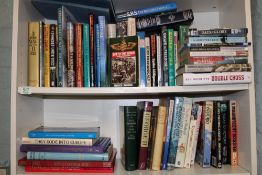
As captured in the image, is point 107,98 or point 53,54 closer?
point 53,54

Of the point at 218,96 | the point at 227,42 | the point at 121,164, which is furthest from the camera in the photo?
the point at 218,96

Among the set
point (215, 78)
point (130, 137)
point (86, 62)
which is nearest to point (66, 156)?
point (130, 137)

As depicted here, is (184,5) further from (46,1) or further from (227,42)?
(46,1)

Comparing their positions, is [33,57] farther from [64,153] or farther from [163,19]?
[163,19]

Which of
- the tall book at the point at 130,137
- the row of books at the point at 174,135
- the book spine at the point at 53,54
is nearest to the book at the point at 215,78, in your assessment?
the row of books at the point at 174,135

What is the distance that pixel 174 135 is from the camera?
33.4 inches

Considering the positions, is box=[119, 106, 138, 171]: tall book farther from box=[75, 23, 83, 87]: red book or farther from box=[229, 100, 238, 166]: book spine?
box=[229, 100, 238, 166]: book spine

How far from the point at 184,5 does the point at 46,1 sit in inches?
21.3

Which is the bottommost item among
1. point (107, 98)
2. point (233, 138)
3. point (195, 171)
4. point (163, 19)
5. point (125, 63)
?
point (195, 171)

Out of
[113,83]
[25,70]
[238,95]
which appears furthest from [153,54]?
[25,70]

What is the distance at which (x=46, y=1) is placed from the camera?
35.2 inches

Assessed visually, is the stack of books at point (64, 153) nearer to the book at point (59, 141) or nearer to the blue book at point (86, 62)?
the book at point (59, 141)

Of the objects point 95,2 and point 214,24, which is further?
point 214,24

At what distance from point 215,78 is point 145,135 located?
11.9 inches
